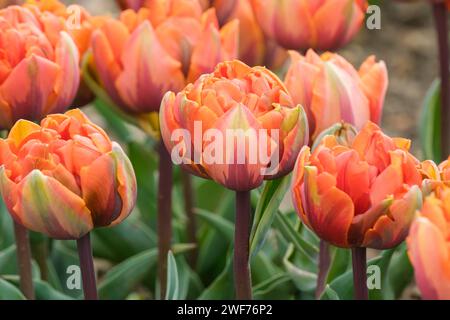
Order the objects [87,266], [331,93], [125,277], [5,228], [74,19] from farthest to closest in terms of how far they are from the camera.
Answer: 1. [5,228]
2. [125,277]
3. [74,19]
4. [331,93]
5. [87,266]

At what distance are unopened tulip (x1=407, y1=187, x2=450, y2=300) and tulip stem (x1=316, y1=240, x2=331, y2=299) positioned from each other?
443 millimetres

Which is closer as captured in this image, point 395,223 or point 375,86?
point 395,223

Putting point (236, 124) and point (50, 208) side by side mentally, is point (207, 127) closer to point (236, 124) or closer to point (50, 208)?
point (236, 124)

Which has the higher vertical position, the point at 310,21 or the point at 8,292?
the point at 310,21

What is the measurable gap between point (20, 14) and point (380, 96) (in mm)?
465

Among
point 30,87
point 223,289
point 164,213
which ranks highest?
point 30,87

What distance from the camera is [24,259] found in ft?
4.65

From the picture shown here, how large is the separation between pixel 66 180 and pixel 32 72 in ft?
0.82

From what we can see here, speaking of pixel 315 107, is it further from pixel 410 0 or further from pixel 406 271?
pixel 410 0

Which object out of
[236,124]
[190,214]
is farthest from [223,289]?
[236,124]

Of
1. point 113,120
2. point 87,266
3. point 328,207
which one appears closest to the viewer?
point 328,207

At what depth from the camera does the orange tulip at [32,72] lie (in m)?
1.30

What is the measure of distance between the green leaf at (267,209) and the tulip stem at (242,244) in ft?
0.04
